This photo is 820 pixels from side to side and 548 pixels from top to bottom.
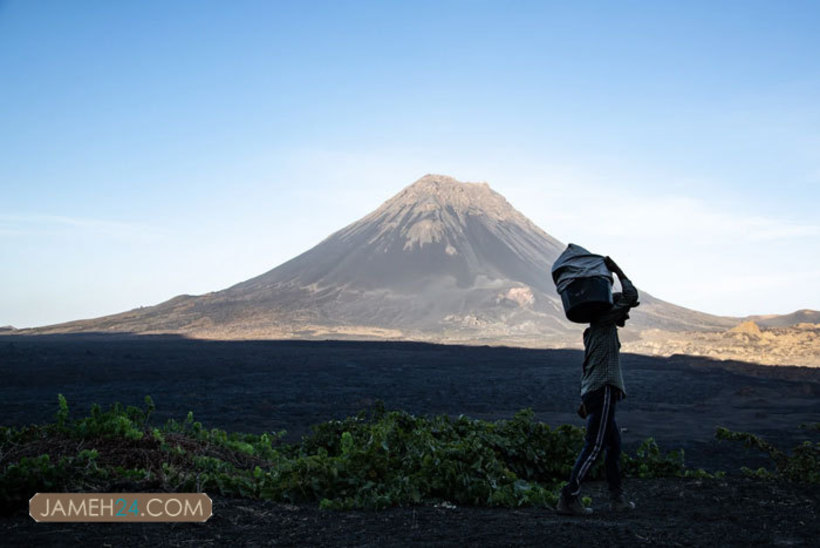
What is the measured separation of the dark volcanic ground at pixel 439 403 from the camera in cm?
457

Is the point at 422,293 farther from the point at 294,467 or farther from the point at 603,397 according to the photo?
the point at 603,397

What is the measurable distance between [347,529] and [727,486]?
11.2ft

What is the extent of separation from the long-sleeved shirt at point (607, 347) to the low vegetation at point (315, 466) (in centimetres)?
120

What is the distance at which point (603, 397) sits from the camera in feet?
17.1

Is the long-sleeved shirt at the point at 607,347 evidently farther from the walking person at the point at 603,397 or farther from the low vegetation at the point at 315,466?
the low vegetation at the point at 315,466

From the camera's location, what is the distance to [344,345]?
52938 millimetres

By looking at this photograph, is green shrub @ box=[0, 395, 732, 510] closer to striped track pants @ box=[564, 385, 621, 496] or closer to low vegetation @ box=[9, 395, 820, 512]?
low vegetation @ box=[9, 395, 820, 512]

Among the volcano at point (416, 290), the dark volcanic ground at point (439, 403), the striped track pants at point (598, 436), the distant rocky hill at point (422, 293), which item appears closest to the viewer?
the dark volcanic ground at point (439, 403)

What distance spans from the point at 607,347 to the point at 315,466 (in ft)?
8.49

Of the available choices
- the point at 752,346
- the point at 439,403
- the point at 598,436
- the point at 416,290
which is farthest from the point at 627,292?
the point at 416,290

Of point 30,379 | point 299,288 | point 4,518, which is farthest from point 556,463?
point 299,288

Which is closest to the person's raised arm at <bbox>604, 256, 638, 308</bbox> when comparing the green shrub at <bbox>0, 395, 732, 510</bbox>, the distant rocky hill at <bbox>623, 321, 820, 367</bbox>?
the green shrub at <bbox>0, 395, 732, 510</bbox>

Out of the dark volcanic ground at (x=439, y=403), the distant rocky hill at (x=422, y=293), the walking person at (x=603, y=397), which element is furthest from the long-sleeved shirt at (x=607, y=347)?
the distant rocky hill at (x=422, y=293)

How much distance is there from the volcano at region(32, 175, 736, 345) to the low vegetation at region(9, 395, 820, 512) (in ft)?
208
